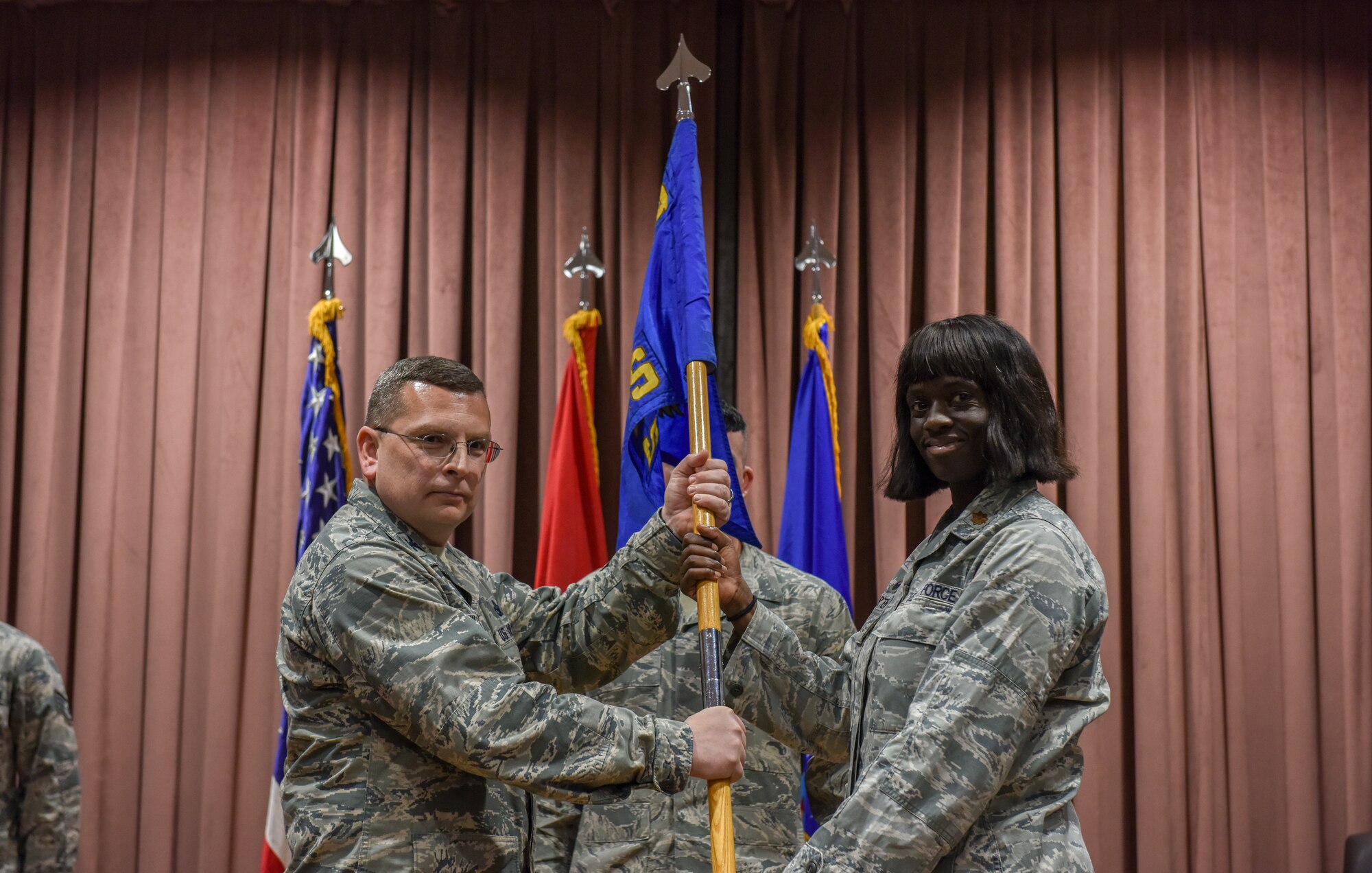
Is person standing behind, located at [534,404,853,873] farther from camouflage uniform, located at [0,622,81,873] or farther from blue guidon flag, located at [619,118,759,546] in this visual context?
camouflage uniform, located at [0,622,81,873]

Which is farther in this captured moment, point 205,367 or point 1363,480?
point 205,367

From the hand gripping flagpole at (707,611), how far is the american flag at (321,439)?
1685 mm

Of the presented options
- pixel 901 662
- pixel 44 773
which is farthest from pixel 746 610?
pixel 44 773

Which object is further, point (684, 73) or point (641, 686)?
point (641, 686)

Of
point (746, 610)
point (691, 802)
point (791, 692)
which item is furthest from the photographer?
point (691, 802)

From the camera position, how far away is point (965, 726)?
154cm

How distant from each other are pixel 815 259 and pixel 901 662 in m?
2.24

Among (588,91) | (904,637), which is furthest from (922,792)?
(588,91)

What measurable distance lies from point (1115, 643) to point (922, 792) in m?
2.66

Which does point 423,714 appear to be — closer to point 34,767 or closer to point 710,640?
point 710,640

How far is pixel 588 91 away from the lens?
436 centimetres

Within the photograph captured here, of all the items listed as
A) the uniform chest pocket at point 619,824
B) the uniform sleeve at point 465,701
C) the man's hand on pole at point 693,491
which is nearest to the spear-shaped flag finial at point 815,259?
the man's hand on pole at point 693,491

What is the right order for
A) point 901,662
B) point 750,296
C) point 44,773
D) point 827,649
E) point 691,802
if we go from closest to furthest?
1. point 901,662
2. point 44,773
3. point 691,802
4. point 827,649
5. point 750,296

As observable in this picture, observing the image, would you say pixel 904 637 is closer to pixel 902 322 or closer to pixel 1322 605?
pixel 902 322
